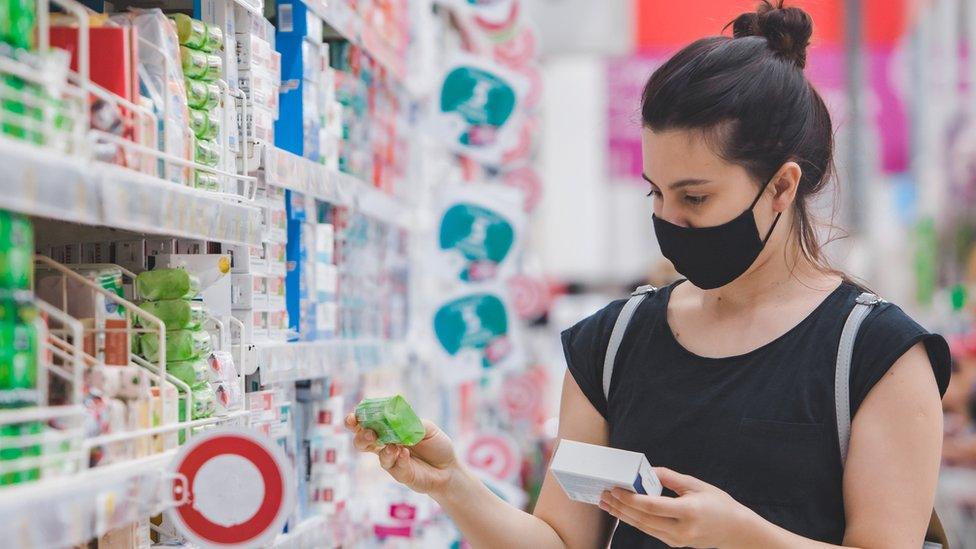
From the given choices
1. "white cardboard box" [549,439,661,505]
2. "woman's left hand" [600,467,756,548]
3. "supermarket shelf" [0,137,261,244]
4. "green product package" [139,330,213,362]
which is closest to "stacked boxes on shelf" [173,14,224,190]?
"supermarket shelf" [0,137,261,244]

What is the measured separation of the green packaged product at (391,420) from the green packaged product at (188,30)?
2.22 ft

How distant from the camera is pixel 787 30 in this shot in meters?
2.06

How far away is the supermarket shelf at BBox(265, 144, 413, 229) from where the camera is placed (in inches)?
94.5

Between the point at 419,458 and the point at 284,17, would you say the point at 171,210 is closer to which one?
the point at 419,458

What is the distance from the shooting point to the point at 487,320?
486 centimetres

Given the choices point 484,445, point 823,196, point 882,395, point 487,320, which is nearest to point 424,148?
point 487,320

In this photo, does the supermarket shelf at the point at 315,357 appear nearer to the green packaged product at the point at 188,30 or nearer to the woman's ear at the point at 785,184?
the green packaged product at the point at 188,30

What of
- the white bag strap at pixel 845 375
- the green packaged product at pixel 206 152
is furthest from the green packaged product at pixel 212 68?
the white bag strap at pixel 845 375

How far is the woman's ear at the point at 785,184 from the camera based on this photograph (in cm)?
199

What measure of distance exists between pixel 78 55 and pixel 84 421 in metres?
0.49

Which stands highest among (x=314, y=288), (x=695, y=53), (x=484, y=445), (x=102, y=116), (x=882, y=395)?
(x=695, y=53)

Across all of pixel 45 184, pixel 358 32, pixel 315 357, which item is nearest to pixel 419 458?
pixel 315 357

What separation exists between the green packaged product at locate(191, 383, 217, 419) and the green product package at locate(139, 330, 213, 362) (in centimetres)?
5

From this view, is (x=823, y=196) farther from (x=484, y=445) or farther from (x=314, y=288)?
(x=484, y=445)
